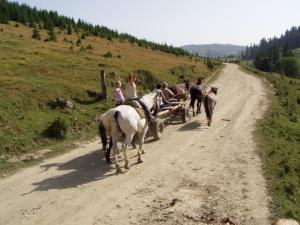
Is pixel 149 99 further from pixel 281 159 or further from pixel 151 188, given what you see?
pixel 281 159

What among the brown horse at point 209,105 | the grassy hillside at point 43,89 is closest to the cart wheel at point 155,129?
the grassy hillside at point 43,89

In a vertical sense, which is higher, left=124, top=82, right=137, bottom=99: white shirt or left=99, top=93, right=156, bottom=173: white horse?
left=124, top=82, right=137, bottom=99: white shirt

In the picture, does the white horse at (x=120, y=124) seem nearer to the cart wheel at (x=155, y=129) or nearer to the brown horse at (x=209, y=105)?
the cart wheel at (x=155, y=129)

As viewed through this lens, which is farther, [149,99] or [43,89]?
[43,89]

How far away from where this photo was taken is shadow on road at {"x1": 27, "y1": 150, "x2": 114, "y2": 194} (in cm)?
1182

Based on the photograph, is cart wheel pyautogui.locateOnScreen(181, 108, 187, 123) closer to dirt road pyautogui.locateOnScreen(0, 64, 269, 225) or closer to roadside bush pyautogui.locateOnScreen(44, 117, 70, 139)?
dirt road pyautogui.locateOnScreen(0, 64, 269, 225)

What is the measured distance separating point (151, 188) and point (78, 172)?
2.88 m

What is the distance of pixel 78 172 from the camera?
13.0 metres

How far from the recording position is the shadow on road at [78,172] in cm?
1182

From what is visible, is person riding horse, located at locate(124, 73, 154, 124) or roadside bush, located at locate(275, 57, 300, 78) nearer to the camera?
person riding horse, located at locate(124, 73, 154, 124)

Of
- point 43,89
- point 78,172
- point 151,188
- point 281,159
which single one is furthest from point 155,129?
point 43,89

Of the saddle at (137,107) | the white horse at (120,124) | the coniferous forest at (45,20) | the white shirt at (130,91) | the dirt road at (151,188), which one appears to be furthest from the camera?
the coniferous forest at (45,20)

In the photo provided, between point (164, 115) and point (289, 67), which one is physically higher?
point (164, 115)

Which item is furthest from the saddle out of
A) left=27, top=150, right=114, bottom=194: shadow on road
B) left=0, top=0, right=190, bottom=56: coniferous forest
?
left=0, top=0, right=190, bottom=56: coniferous forest
